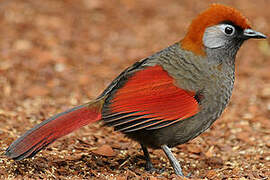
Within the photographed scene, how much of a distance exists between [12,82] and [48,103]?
Result: 0.78 meters

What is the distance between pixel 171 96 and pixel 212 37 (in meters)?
0.78

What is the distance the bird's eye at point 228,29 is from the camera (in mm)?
4479

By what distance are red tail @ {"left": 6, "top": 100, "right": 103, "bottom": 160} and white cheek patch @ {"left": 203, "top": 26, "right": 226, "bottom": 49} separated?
121cm

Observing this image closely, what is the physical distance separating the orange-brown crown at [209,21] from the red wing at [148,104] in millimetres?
511

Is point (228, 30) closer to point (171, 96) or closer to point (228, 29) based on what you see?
point (228, 29)

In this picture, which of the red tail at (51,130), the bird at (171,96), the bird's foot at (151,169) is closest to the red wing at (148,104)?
the bird at (171,96)

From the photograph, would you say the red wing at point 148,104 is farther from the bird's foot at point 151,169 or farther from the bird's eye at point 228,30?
the bird's eye at point 228,30

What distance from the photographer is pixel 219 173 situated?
14.6 ft

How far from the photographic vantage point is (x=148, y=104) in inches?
161

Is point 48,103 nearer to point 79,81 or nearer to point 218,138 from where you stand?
point 79,81

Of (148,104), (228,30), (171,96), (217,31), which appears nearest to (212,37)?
(217,31)

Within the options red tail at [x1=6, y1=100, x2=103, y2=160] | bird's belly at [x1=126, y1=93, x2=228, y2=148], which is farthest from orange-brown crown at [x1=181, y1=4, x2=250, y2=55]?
red tail at [x1=6, y1=100, x2=103, y2=160]

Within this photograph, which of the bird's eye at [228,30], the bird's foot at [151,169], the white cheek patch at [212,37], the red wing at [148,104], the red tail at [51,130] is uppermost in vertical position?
the bird's eye at [228,30]

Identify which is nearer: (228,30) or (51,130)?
(51,130)
